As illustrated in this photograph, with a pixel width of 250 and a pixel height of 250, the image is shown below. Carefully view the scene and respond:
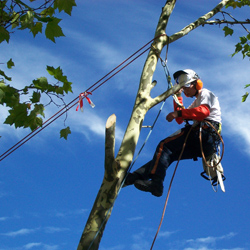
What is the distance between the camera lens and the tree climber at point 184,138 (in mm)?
4410

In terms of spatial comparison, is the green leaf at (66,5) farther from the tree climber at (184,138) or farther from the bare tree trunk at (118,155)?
the tree climber at (184,138)

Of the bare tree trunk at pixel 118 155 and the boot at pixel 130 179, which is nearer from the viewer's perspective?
the bare tree trunk at pixel 118 155

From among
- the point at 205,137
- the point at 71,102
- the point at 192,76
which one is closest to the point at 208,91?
the point at 192,76

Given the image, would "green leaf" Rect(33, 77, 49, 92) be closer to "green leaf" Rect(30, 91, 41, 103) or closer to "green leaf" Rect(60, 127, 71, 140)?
"green leaf" Rect(30, 91, 41, 103)

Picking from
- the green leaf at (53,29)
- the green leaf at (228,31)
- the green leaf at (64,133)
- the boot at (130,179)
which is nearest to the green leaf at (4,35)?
the green leaf at (53,29)

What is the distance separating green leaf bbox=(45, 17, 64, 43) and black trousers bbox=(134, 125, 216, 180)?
1701mm

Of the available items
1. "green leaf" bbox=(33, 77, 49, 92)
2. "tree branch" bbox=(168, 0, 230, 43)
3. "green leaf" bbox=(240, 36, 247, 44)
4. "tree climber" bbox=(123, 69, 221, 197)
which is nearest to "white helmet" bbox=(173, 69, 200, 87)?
"tree climber" bbox=(123, 69, 221, 197)

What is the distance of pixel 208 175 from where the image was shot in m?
5.12

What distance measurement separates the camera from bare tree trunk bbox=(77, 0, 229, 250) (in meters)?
3.83

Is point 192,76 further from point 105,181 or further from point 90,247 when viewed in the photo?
point 90,247

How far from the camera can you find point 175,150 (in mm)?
4750

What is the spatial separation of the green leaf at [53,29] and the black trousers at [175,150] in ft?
5.58

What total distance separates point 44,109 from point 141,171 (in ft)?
4.16

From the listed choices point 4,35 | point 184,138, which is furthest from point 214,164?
point 4,35
